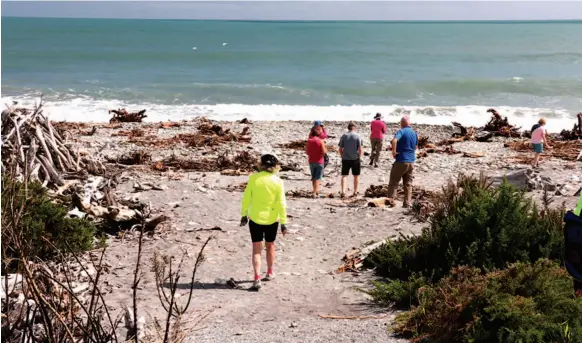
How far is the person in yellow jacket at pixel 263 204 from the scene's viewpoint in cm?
780

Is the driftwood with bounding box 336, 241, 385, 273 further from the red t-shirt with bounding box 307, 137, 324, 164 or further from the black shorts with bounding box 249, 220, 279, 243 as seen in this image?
the red t-shirt with bounding box 307, 137, 324, 164

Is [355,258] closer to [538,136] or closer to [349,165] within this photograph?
[349,165]

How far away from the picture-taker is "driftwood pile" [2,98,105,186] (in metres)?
10.4

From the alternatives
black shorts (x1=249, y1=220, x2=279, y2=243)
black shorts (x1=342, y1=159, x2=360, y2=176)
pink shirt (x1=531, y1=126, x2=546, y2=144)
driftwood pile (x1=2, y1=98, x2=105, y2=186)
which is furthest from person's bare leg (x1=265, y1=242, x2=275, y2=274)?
pink shirt (x1=531, y1=126, x2=546, y2=144)

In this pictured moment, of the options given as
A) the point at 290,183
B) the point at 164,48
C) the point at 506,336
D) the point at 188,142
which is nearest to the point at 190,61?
the point at 164,48

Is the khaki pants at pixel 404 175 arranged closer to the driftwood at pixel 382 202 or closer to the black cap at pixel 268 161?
the driftwood at pixel 382 202

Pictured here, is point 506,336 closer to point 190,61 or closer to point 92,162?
point 92,162

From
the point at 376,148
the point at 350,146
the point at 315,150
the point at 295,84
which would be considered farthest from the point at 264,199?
the point at 295,84

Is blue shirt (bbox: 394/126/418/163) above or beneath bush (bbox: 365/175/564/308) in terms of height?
above

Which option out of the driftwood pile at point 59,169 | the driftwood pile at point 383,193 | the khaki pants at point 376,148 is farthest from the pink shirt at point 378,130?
the driftwood pile at point 59,169

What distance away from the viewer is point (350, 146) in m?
13.5

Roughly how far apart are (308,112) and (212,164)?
63.6ft

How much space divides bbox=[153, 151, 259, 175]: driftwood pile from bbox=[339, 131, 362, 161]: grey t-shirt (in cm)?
349

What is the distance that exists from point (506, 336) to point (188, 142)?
53.4 ft
